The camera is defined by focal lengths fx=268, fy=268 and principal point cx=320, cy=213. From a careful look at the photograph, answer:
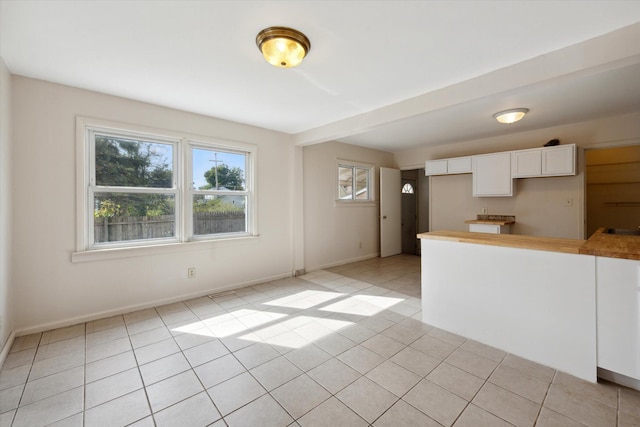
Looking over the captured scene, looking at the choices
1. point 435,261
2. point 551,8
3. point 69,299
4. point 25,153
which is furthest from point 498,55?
point 69,299

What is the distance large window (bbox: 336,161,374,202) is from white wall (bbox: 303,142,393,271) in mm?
153

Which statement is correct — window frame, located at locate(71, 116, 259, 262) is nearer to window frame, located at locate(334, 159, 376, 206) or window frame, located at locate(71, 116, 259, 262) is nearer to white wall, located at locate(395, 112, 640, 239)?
window frame, located at locate(334, 159, 376, 206)

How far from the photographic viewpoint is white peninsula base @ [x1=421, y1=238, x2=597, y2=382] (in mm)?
1898

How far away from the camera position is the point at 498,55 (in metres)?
2.11

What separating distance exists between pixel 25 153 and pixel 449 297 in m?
4.20

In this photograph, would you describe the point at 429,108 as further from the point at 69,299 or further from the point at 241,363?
the point at 69,299

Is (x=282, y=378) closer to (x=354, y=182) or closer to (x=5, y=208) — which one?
(x=5, y=208)

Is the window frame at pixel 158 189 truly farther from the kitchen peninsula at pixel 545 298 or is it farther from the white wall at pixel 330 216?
the kitchen peninsula at pixel 545 298

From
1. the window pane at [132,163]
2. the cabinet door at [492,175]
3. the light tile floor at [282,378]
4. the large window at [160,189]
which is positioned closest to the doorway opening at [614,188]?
the cabinet door at [492,175]

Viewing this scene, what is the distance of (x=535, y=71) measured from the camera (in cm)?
212

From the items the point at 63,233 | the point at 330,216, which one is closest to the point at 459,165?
the point at 330,216

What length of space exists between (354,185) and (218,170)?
Answer: 9.30 feet

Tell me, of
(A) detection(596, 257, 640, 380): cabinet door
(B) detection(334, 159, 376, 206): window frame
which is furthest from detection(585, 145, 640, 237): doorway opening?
(A) detection(596, 257, 640, 380): cabinet door

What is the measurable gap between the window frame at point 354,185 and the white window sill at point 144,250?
85.4 inches
